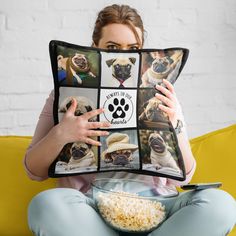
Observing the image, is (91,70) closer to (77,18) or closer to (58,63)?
(58,63)

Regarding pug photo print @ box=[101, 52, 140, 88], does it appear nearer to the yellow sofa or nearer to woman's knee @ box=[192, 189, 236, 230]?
woman's knee @ box=[192, 189, 236, 230]

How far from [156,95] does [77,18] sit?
2.67 ft

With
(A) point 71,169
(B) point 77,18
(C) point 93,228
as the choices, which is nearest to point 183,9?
(B) point 77,18

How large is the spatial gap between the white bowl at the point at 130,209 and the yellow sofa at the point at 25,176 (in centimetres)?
36

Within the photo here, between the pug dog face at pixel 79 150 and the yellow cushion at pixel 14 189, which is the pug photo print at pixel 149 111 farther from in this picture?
the yellow cushion at pixel 14 189

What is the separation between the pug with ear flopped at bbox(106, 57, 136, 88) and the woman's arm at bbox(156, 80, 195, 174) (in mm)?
72

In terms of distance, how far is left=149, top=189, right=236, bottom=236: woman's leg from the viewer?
1247 millimetres

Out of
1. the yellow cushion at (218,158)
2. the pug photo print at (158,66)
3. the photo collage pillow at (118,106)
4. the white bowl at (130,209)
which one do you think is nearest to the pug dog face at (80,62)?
the photo collage pillow at (118,106)

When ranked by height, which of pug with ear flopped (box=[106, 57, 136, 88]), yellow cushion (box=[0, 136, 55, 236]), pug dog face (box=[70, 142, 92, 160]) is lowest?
yellow cushion (box=[0, 136, 55, 236])

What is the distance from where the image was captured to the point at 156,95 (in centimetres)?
139

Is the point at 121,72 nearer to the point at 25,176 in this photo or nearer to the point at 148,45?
the point at 25,176

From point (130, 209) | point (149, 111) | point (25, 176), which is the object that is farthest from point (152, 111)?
point (25, 176)

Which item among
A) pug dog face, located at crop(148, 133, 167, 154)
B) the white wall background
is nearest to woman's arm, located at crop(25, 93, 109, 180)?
pug dog face, located at crop(148, 133, 167, 154)

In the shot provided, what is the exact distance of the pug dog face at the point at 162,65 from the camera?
140 cm
